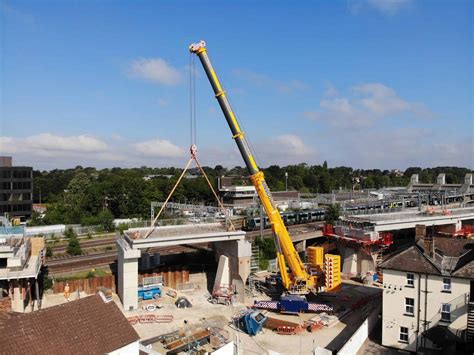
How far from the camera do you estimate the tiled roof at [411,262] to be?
94.3 ft

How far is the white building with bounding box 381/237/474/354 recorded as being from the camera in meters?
27.0

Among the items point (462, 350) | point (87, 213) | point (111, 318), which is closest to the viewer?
point (111, 318)

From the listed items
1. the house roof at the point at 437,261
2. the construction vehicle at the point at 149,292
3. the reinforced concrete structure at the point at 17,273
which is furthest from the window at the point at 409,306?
the reinforced concrete structure at the point at 17,273

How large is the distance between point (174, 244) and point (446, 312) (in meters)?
22.8

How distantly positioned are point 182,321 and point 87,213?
62259mm

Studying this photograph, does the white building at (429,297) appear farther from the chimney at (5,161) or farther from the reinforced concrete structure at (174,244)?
the chimney at (5,161)

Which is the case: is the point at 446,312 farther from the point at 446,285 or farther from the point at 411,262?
the point at 411,262

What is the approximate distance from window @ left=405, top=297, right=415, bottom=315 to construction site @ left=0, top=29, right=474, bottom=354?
135 mm

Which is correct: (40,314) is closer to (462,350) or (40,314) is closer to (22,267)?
(22,267)

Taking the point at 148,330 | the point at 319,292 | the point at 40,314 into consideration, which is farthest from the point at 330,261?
the point at 40,314

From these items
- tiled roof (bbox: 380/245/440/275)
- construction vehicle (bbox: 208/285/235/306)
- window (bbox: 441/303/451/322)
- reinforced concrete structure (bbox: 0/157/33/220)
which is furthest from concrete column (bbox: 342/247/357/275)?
reinforced concrete structure (bbox: 0/157/33/220)

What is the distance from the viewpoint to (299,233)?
62531mm

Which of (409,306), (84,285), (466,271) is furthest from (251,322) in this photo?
(84,285)

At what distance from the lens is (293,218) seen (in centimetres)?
7669
